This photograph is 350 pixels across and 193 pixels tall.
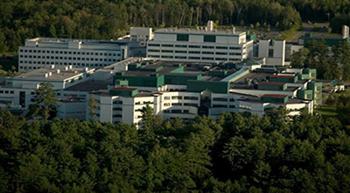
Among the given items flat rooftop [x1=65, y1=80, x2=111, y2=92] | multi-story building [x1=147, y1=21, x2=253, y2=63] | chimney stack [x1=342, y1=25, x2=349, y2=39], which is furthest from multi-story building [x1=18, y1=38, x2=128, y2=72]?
chimney stack [x1=342, y1=25, x2=349, y2=39]

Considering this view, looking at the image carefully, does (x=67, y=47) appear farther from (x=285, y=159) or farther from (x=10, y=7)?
(x=285, y=159)

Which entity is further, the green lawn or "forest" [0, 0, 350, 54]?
"forest" [0, 0, 350, 54]

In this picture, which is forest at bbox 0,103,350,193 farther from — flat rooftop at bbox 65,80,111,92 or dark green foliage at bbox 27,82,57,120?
flat rooftop at bbox 65,80,111,92

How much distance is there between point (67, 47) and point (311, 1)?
7640 mm

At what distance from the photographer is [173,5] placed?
85.9 ft

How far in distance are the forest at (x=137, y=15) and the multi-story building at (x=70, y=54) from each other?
6.23 ft

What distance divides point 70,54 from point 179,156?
7.70 meters

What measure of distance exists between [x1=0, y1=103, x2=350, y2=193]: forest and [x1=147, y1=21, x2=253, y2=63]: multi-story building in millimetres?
5250

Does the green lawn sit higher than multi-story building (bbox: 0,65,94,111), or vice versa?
multi-story building (bbox: 0,65,94,111)

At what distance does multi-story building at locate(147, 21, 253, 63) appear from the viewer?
20672 mm

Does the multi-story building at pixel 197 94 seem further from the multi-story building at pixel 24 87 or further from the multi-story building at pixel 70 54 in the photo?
the multi-story building at pixel 70 54

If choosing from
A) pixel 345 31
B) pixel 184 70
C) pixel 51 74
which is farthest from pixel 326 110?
pixel 345 31

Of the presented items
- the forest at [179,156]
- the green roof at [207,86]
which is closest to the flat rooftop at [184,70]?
the green roof at [207,86]

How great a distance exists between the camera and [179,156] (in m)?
13.7
